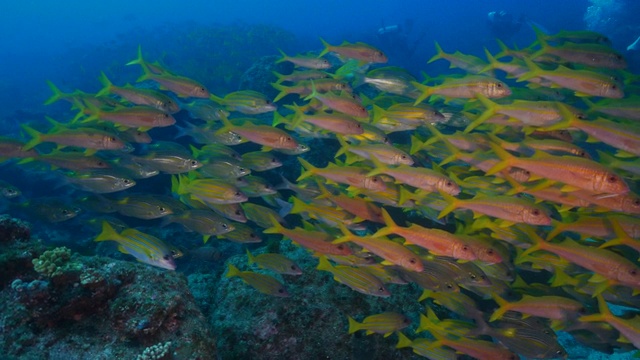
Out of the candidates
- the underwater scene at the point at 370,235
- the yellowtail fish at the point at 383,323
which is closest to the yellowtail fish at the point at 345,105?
the underwater scene at the point at 370,235

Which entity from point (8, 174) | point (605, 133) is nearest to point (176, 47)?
point (8, 174)

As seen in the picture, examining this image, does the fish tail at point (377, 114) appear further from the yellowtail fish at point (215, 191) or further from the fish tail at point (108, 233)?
the fish tail at point (108, 233)

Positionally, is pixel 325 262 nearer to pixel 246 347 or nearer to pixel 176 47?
pixel 246 347

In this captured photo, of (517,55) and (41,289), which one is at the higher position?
(517,55)

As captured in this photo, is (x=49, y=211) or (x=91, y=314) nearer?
(x=91, y=314)

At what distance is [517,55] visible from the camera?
260 inches

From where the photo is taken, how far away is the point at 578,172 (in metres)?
3.76

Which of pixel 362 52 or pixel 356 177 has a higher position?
pixel 362 52

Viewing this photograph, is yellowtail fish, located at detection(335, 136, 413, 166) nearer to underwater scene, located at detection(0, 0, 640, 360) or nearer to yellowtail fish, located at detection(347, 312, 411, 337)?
underwater scene, located at detection(0, 0, 640, 360)

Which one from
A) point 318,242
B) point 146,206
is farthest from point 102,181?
point 318,242

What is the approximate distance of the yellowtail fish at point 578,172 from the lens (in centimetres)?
366

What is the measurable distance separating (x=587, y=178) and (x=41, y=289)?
5.49 metres

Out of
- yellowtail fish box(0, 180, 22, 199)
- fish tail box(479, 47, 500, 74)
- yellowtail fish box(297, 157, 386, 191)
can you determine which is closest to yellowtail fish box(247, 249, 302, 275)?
yellowtail fish box(297, 157, 386, 191)

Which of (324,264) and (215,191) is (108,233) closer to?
(215,191)
